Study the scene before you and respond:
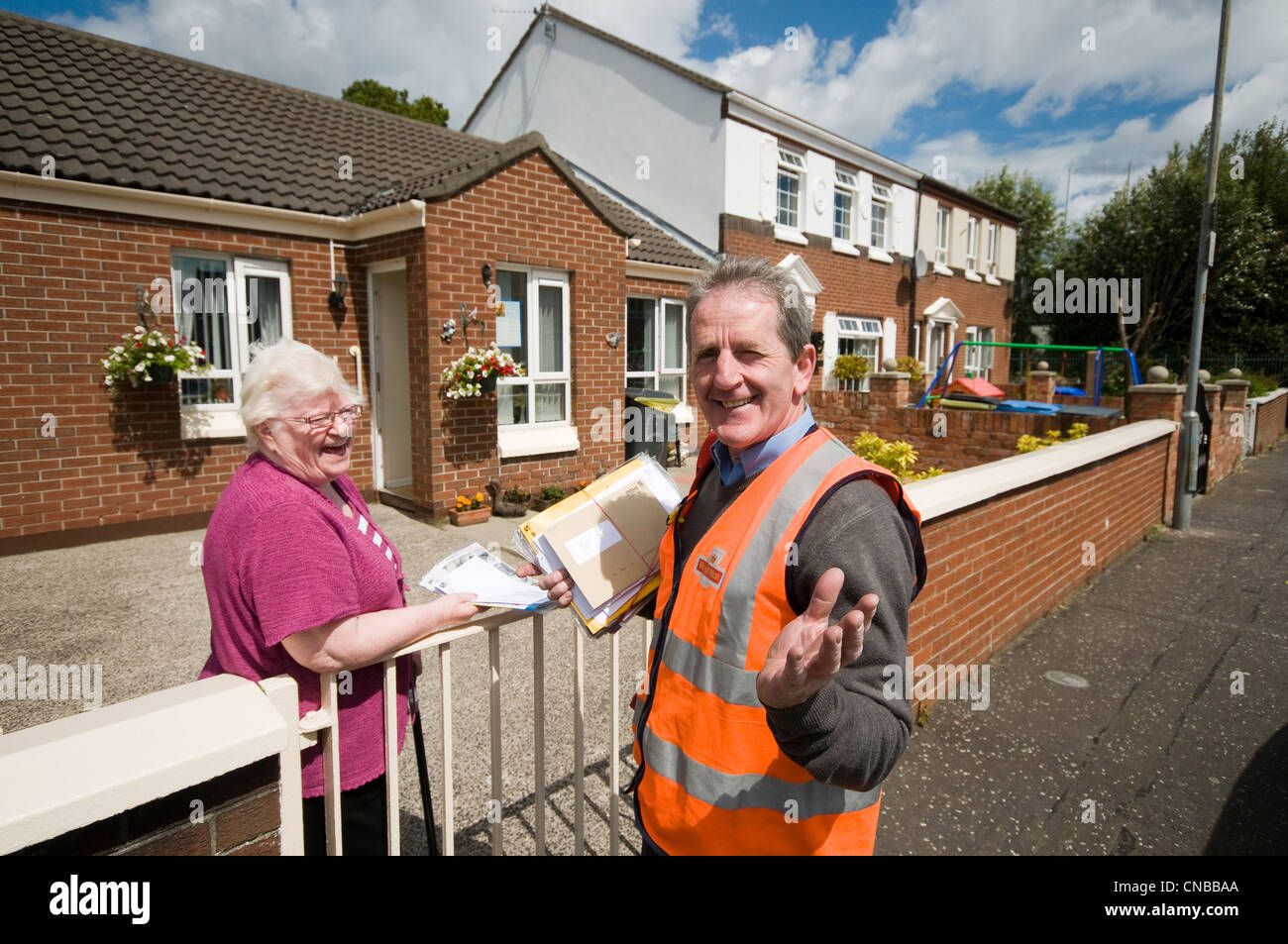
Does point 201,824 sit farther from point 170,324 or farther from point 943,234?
point 943,234

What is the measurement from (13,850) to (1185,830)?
382cm

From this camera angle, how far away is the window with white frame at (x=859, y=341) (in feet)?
53.2

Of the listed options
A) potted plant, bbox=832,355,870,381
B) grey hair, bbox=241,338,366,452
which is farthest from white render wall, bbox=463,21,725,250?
grey hair, bbox=241,338,366,452

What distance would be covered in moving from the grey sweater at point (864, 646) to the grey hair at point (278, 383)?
3.89 ft

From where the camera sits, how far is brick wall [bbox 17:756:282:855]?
1.17 metres

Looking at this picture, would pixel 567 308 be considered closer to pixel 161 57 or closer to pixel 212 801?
pixel 161 57

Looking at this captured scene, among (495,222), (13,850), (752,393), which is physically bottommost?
(13,850)

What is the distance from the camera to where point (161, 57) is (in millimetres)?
9227

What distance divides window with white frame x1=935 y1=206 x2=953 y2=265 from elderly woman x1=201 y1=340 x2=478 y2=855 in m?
20.9

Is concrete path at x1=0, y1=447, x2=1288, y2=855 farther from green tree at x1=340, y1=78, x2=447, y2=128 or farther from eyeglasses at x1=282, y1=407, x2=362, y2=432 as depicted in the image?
green tree at x1=340, y1=78, x2=447, y2=128

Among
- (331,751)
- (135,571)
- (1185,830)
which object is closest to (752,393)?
(331,751)

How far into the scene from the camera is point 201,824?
1300 mm

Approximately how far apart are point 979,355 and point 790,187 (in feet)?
36.0

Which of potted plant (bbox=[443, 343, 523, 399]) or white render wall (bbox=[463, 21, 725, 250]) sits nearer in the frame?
potted plant (bbox=[443, 343, 523, 399])
